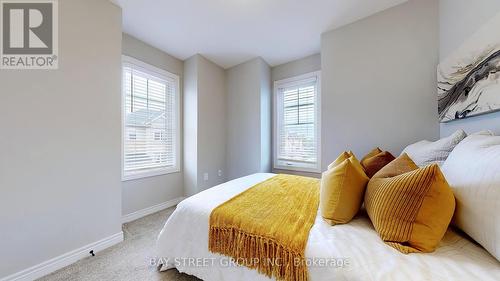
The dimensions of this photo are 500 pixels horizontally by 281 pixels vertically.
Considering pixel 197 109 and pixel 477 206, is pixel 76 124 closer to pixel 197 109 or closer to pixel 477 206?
pixel 197 109

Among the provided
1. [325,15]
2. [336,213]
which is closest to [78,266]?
[336,213]

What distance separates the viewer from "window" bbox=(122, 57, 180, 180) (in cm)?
245

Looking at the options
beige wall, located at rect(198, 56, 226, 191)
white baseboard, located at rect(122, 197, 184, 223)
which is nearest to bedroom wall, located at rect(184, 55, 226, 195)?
beige wall, located at rect(198, 56, 226, 191)

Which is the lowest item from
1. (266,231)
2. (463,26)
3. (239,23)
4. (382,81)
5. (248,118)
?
(266,231)

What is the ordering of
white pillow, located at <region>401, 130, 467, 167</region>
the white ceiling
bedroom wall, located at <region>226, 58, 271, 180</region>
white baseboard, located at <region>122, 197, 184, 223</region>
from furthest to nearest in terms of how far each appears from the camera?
bedroom wall, located at <region>226, 58, 271, 180</region> < white baseboard, located at <region>122, 197, 184, 223</region> < the white ceiling < white pillow, located at <region>401, 130, 467, 167</region>

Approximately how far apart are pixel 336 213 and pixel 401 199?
32 centimetres

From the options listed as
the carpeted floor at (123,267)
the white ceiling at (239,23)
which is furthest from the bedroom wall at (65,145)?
the white ceiling at (239,23)

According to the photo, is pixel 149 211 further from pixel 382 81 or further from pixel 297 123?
pixel 382 81

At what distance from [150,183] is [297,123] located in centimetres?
255

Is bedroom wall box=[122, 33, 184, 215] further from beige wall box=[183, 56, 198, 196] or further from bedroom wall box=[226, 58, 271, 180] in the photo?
bedroom wall box=[226, 58, 271, 180]

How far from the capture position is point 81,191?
164 cm

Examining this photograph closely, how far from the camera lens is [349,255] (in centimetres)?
77


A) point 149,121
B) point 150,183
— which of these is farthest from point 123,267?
point 149,121

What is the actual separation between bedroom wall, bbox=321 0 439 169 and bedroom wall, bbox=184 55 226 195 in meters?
1.85
